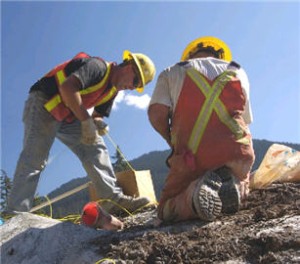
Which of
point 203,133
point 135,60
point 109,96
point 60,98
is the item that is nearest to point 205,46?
point 135,60

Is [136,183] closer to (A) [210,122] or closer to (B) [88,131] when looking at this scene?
(B) [88,131]

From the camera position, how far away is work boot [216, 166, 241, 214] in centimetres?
266

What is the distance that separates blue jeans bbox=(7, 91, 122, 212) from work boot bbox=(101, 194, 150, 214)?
0.07m

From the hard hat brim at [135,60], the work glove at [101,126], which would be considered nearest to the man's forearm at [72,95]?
the work glove at [101,126]

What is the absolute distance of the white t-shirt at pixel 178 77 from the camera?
295cm

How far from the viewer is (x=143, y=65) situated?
4.45 metres

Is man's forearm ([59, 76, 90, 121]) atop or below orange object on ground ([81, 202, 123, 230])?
atop

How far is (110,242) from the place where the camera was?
2.30m

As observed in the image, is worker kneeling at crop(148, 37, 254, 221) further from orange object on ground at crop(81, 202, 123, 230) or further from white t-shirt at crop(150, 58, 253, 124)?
orange object on ground at crop(81, 202, 123, 230)

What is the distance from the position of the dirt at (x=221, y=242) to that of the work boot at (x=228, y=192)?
7 cm

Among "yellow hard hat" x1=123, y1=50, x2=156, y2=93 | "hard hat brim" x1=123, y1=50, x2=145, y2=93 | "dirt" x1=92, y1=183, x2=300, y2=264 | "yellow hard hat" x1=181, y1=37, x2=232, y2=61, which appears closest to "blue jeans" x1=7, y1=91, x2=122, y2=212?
"hard hat brim" x1=123, y1=50, x2=145, y2=93

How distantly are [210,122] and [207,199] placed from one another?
60 cm

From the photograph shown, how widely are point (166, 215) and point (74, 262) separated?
2.93 feet

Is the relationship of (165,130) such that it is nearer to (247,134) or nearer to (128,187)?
(247,134)
